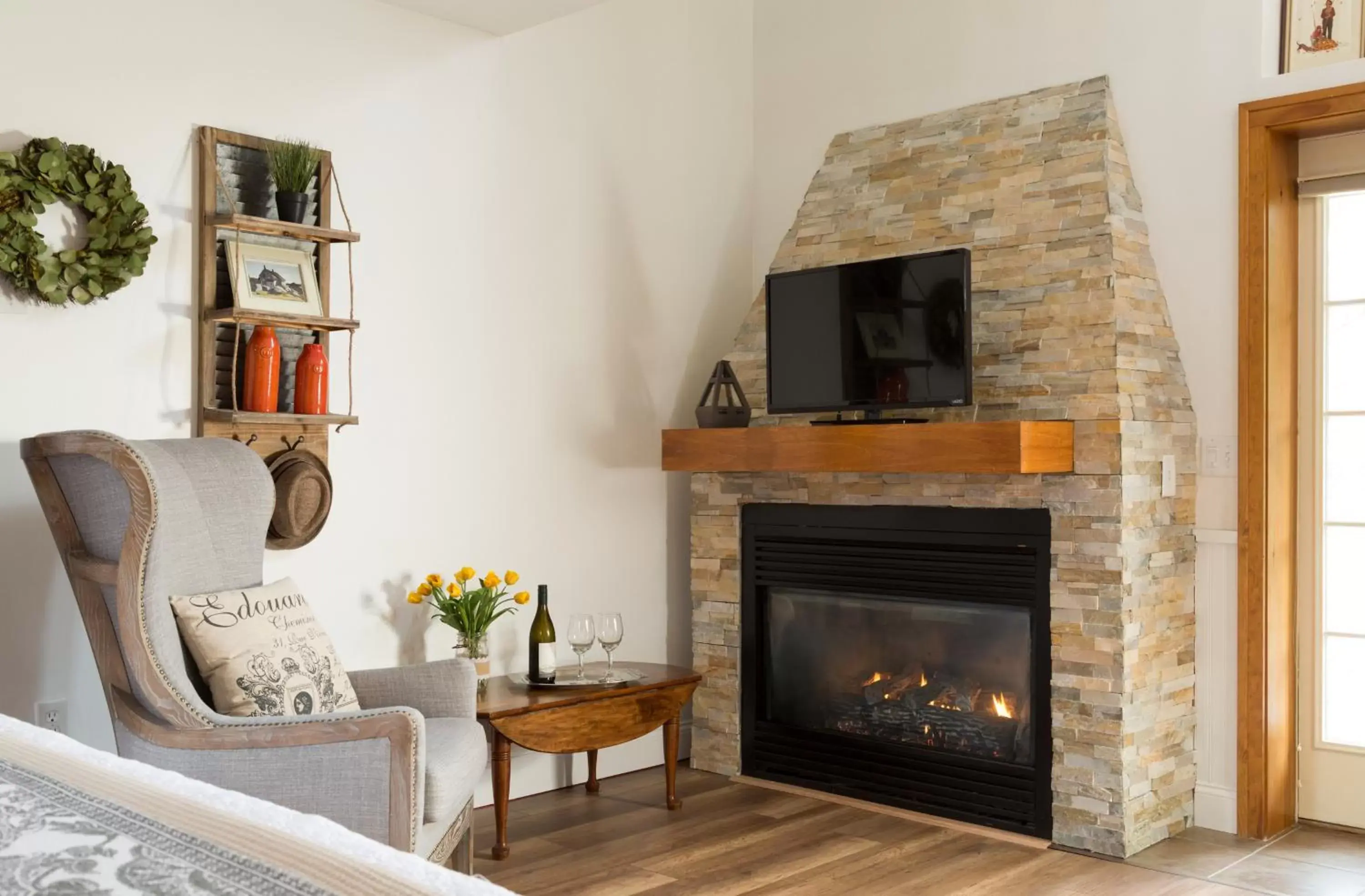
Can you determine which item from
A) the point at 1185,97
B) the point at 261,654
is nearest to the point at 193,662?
the point at 261,654

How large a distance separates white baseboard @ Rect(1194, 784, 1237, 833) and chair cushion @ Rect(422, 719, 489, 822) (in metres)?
2.12

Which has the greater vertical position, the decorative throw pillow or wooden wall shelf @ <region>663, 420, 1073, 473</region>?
wooden wall shelf @ <region>663, 420, 1073, 473</region>

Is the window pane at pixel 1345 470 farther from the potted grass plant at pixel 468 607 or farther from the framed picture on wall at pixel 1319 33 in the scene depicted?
the potted grass plant at pixel 468 607

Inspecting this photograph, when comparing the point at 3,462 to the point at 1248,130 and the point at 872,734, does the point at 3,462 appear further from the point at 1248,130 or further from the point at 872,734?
the point at 1248,130

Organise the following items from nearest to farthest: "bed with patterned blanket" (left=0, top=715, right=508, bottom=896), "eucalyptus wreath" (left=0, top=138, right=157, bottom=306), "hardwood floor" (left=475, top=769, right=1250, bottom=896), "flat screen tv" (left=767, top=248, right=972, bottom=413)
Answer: "bed with patterned blanket" (left=0, top=715, right=508, bottom=896)
"eucalyptus wreath" (left=0, top=138, right=157, bottom=306)
"hardwood floor" (left=475, top=769, right=1250, bottom=896)
"flat screen tv" (left=767, top=248, right=972, bottom=413)

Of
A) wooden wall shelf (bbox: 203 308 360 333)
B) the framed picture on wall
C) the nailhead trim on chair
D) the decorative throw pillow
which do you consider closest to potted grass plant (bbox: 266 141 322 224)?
wooden wall shelf (bbox: 203 308 360 333)

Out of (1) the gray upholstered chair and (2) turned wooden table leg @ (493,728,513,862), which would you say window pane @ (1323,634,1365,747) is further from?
(1) the gray upholstered chair

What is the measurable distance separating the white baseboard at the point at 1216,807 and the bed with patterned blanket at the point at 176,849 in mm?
3159

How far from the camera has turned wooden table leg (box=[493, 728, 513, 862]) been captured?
133 inches

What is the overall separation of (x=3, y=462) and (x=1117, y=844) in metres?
2.99

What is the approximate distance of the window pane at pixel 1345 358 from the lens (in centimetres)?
362

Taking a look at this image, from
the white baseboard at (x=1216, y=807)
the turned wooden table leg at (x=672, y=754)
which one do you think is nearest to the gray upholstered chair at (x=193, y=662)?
the turned wooden table leg at (x=672, y=754)

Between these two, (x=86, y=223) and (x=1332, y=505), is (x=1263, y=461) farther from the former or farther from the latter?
(x=86, y=223)

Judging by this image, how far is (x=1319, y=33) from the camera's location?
350cm
